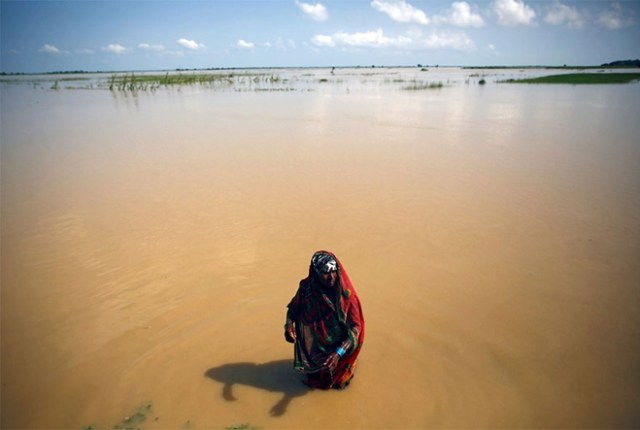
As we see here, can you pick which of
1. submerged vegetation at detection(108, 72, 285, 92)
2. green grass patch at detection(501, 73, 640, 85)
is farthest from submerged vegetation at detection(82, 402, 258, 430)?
green grass patch at detection(501, 73, 640, 85)

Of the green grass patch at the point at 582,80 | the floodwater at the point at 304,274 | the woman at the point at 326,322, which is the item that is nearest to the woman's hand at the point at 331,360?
the woman at the point at 326,322

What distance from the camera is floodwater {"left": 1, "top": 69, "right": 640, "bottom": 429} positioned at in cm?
279

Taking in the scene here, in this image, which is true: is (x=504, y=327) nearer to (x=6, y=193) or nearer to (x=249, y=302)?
(x=249, y=302)

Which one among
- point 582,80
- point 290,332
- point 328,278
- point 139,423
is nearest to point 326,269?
point 328,278

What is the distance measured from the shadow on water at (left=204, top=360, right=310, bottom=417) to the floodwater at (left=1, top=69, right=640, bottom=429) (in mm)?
21

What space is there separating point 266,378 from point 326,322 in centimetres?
93

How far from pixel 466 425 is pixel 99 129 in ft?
46.5

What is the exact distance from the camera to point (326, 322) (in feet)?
8.33

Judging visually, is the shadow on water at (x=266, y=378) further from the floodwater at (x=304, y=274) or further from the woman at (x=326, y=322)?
the woman at (x=326, y=322)

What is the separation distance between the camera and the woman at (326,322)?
2.42m

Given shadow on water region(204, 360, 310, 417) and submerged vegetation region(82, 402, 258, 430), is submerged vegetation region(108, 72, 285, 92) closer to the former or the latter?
shadow on water region(204, 360, 310, 417)

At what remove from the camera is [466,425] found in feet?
8.51

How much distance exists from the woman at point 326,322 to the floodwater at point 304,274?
1.33ft

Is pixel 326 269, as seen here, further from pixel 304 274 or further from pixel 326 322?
pixel 304 274
